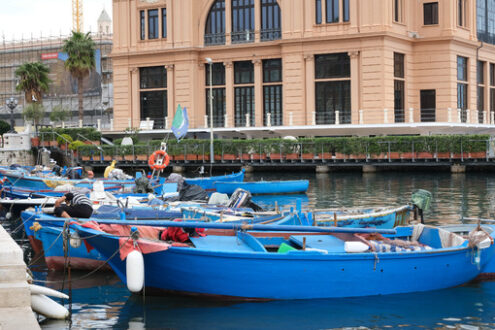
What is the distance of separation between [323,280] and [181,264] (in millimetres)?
3155

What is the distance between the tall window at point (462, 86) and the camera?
226 feet

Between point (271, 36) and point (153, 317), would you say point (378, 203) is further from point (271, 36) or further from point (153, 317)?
point (271, 36)

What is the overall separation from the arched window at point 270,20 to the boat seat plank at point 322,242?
163 feet

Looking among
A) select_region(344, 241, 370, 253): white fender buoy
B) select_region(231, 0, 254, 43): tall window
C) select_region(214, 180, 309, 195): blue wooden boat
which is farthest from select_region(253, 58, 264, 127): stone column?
select_region(344, 241, 370, 253): white fender buoy

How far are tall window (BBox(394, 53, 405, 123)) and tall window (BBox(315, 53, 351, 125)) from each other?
4125 millimetres

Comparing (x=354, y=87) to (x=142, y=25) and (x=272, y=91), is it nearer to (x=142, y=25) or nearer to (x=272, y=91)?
(x=272, y=91)

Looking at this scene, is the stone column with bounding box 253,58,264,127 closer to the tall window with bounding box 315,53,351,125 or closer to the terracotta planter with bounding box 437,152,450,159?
the tall window with bounding box 315,53,351,125

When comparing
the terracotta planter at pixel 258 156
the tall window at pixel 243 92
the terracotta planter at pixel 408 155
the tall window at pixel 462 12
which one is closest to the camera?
the terracotta planter at pixel 408 155

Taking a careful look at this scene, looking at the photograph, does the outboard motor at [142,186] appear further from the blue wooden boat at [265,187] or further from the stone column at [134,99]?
the stone column at [134,99]

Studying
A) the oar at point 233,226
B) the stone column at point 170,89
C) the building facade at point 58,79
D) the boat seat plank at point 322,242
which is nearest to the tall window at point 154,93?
the stone column at point 170,89

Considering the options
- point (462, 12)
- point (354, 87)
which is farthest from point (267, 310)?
point (462, 12)

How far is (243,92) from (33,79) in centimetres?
2363

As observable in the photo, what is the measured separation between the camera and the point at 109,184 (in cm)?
3922

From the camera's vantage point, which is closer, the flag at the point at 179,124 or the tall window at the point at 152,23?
the flag at the point at 179,124
